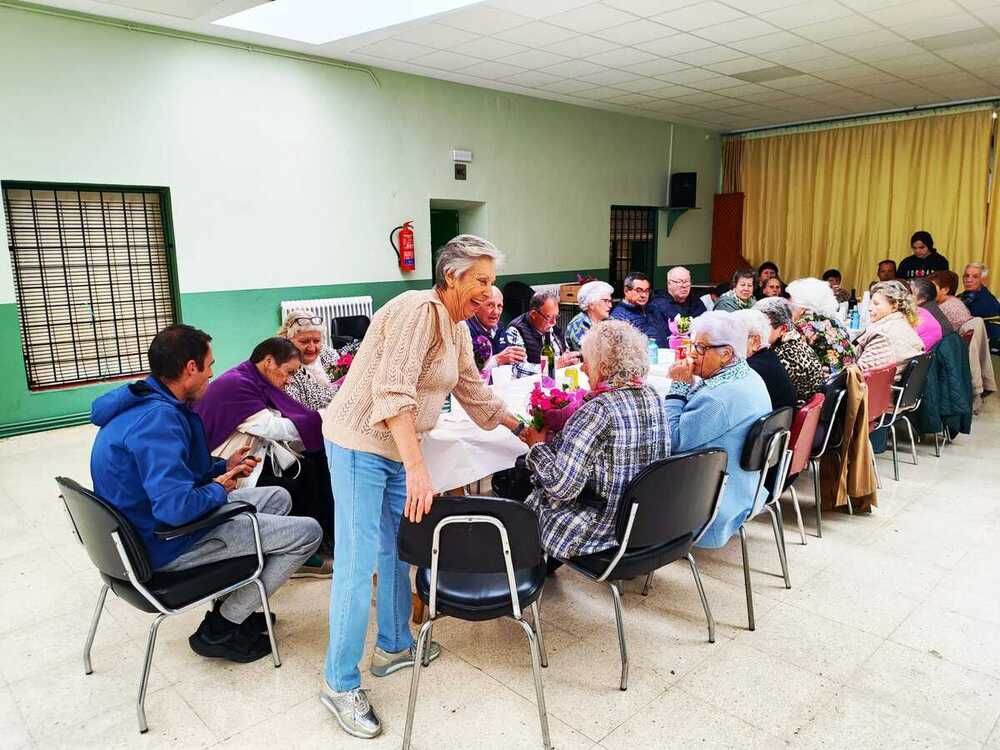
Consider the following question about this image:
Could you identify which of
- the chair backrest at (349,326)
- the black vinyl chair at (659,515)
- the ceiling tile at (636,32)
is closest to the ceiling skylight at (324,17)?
the ceiling tile at (636,32)

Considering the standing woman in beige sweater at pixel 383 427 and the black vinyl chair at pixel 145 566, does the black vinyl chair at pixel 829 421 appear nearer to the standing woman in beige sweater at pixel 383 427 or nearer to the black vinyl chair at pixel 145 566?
the standing woman in beige sweater at pixel 383 427

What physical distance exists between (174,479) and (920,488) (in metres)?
4.10

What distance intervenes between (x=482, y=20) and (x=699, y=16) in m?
1.67

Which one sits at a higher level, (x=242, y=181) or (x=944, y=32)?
(x=944, y=32)

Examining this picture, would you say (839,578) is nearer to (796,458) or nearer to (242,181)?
(796,458)

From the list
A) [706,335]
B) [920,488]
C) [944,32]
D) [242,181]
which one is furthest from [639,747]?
[944,32]

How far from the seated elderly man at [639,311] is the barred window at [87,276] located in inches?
149

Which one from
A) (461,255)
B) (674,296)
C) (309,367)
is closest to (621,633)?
(461,255)

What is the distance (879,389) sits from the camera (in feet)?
12.3

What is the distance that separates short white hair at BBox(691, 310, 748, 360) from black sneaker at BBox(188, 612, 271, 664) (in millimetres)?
1991

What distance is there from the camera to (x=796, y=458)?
297cm

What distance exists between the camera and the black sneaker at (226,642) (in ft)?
7.68

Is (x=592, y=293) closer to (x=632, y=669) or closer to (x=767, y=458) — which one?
(x=767, y=458)

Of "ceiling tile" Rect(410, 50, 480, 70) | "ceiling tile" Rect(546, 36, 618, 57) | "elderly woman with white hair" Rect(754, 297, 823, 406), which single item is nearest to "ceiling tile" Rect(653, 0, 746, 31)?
"ceiling tile" Rect(546, 36, 618, 57)
